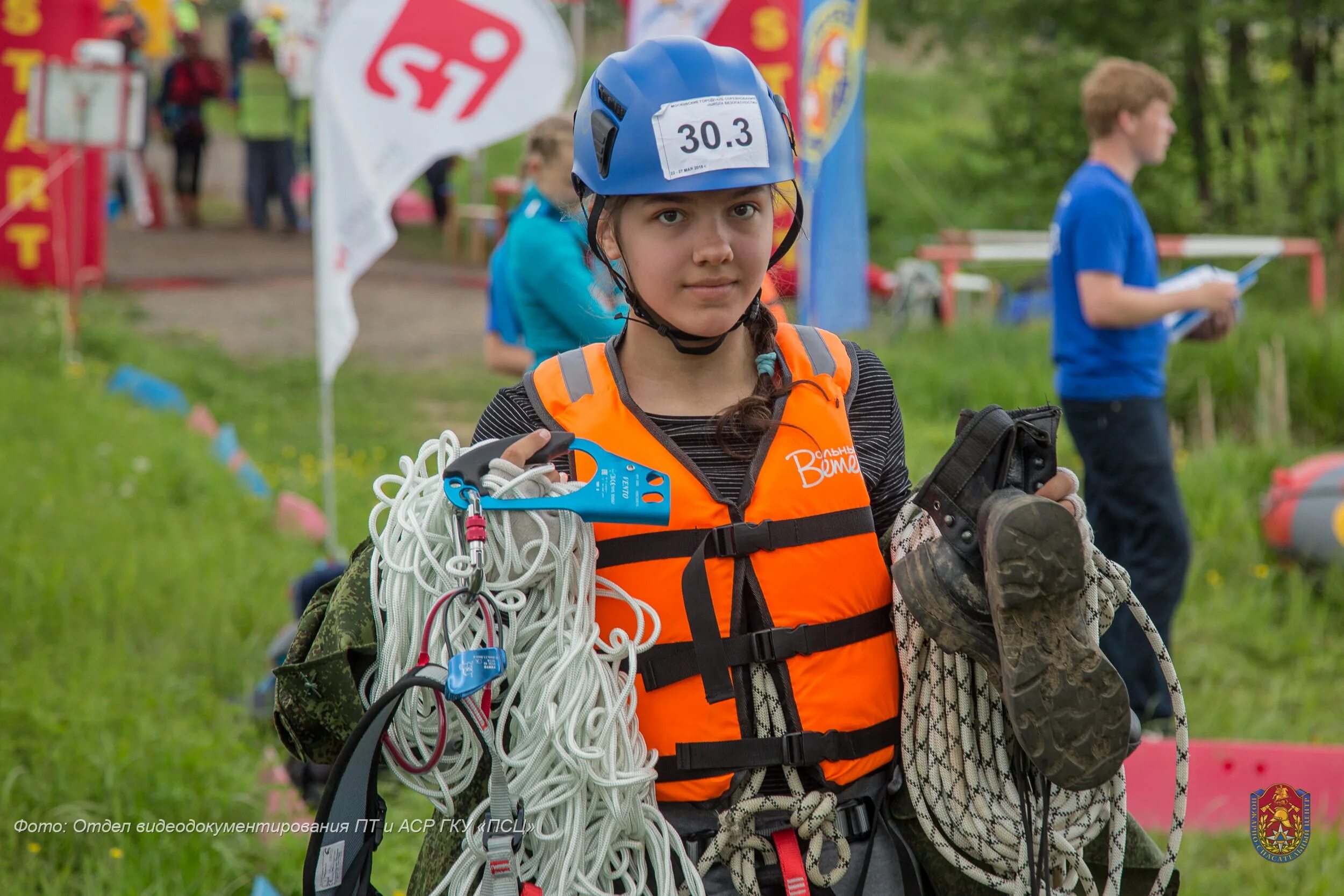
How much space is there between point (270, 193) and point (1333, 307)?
11.8m

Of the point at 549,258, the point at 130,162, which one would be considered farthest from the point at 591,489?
the point at 130,162

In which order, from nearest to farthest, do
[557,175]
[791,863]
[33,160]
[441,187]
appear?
[791,863], [557,175], [33,160], [441,187]

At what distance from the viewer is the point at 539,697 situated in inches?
73.8

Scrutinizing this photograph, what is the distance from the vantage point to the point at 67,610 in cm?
518

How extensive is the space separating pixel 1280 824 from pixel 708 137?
262cm

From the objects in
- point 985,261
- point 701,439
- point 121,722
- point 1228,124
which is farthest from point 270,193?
point 701,439

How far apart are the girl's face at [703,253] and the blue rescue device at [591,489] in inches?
10.2

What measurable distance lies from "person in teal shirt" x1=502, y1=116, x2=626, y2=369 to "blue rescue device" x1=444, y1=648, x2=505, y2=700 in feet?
8.63

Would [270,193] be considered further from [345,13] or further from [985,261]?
[345,13]

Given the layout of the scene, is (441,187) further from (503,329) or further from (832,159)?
(503,329)

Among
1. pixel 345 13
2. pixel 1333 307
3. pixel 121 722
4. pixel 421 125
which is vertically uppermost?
pixel 345 13

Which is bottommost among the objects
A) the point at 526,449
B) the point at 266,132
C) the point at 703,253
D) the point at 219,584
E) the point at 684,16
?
the point at 219,584

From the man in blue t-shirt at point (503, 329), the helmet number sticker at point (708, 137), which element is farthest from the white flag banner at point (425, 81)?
the helmet number sticker at point (708, 137)

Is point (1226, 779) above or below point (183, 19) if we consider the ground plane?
below
